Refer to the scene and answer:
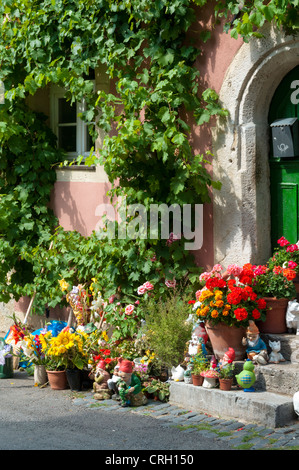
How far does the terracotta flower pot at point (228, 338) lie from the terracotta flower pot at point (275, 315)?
10.7 inches

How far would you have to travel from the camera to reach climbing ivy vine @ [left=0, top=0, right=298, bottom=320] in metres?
7.15

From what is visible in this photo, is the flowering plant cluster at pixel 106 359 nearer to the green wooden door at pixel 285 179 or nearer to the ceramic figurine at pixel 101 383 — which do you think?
the ceramic figurine at pixel 101 383

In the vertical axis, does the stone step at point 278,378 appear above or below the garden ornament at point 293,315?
below

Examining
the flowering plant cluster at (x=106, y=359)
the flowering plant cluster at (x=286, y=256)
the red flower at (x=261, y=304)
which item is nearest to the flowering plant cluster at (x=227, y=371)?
the red flower at (x=261, y=304)

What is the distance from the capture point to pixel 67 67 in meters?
8.22

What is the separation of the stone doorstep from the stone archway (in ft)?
4.55

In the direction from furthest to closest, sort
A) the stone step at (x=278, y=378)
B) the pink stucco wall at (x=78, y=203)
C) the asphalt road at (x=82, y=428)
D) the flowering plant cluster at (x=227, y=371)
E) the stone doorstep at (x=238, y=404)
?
the pink stucco wall at (x=78, y=203) < the flowering plant cluster at (x=227, y=371) < the stone step at (x=278, y=378) < the stone doorstep at (x=238, y=404) < the asphalt road at (x=82, y=428)

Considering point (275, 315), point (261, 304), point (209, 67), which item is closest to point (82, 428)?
point (261, 304)

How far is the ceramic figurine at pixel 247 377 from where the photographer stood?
19.8 feet

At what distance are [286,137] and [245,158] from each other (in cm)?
42

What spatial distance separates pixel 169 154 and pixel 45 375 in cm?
239
